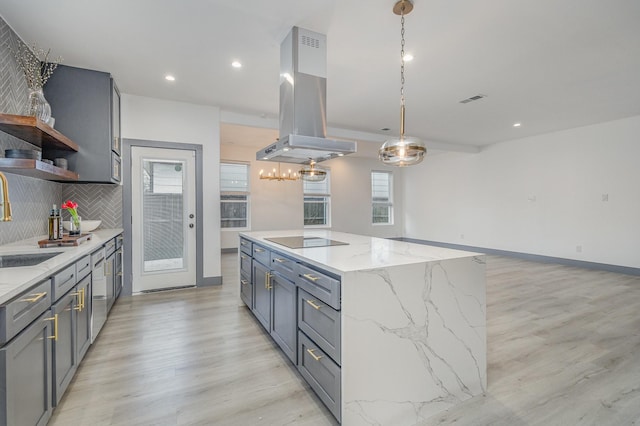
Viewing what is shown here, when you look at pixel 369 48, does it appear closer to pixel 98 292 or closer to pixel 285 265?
pixel 285 265

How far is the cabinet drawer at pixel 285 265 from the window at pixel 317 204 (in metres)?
6.49

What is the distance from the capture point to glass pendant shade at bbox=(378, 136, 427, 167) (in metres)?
2.32

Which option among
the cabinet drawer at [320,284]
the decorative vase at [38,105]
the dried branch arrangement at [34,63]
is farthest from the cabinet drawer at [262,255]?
the dried branch arrangement at [34,63]

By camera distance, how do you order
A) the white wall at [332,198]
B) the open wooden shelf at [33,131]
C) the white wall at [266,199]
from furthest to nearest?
the white wall at [332,198] → the white wall at [266,199] → the open wooden shelf at [33,131]

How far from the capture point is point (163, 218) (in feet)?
14.3

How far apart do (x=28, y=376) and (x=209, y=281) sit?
3283 mm

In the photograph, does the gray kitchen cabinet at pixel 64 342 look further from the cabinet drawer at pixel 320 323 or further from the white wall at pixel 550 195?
the white wall at pixel 550 195

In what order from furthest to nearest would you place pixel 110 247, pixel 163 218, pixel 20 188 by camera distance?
pixel 163 218, pixel 110 247, pixel 20 188

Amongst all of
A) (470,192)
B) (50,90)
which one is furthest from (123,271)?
(470,192)

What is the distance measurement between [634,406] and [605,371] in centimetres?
43

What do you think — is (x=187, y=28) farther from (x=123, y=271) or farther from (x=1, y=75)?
(x=123, y=271)

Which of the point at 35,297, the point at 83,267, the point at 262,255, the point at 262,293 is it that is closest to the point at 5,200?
the point at 83,267

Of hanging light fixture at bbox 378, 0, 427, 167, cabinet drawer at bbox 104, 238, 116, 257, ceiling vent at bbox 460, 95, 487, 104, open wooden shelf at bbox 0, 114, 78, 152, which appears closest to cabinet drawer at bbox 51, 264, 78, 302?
cabinet drawer at bbox 104, 238, 116, 257

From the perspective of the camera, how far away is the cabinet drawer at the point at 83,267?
82.2 inches
